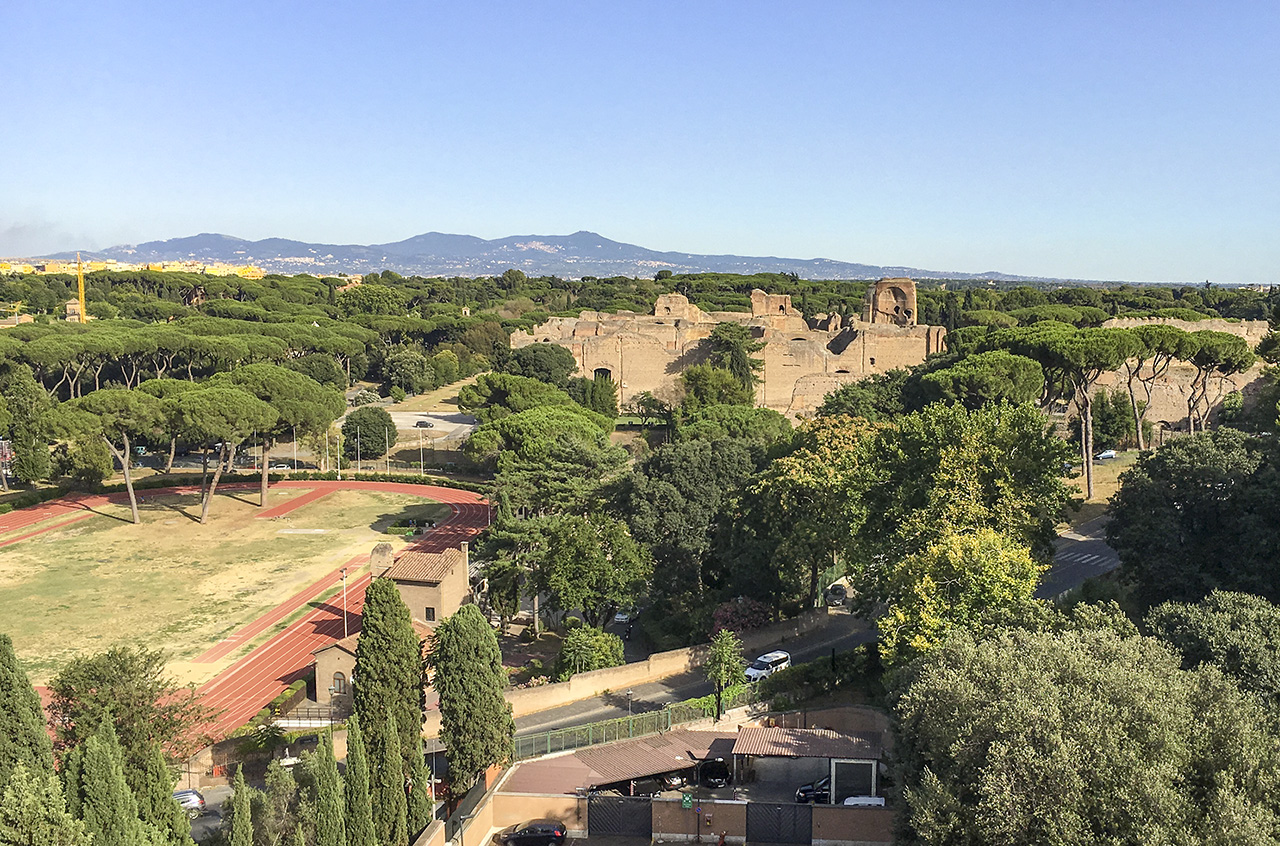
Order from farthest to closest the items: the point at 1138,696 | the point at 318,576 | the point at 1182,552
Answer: the point at 318,576 → the point at 1182,552 → the point at 1138,696

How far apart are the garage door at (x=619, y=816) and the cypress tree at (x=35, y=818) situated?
8.68 m

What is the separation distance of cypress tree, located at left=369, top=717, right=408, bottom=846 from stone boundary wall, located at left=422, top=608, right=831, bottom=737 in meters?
7.03

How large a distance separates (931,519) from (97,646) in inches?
1015

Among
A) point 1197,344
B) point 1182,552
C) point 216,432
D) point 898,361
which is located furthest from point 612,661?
point 898,361

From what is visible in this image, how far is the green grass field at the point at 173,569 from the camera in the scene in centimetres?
3462

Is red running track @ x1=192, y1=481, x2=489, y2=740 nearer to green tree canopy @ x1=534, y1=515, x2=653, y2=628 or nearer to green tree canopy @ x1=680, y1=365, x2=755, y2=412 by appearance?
green tree canopy @ x1=534, y1=515, x2=653, y2=628

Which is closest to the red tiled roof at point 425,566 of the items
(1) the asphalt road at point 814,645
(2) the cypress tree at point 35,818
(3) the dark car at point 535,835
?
(1) the asphalt road at point 814,645

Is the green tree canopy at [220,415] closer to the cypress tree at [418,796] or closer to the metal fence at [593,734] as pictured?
the metal fence at [593,734]

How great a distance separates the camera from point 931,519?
75.0ft

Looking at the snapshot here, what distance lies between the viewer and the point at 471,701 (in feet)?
65.9

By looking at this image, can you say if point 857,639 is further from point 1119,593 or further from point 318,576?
point 318,576

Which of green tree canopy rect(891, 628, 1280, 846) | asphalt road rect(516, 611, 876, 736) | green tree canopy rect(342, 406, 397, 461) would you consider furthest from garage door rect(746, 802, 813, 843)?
green tree canopy rect(342, 406, 397, 461)

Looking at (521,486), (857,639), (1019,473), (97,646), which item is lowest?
(97,646)

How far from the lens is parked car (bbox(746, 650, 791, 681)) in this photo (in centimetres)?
2638
